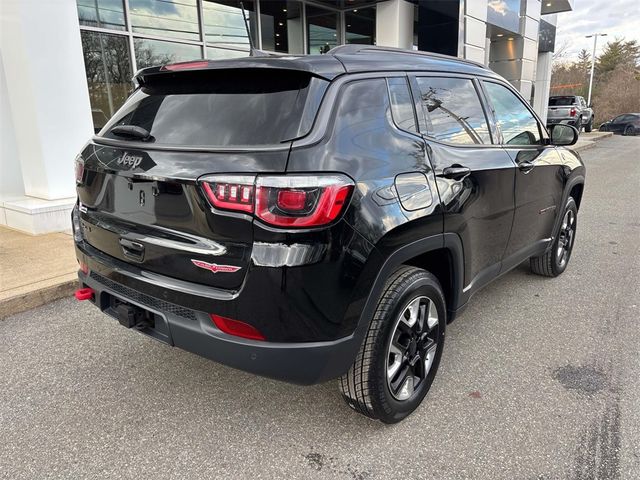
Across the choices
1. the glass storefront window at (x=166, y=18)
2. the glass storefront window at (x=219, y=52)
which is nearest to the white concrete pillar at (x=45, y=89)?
the glass storefront window at (x=166, y=18)

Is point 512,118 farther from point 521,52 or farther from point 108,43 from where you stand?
point 521,52

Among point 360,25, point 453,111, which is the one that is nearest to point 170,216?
point 453,111

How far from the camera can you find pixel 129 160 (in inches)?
91.4

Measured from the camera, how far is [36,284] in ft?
13.5

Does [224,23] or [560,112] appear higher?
[224,23]

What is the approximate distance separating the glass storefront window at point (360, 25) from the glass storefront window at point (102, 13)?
237 inches

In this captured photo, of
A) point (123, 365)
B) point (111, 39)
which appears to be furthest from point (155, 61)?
point (123, 365)

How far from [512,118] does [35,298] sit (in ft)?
13.3

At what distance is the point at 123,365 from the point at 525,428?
7.91ft

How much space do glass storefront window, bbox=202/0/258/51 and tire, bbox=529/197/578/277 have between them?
24.0 ft

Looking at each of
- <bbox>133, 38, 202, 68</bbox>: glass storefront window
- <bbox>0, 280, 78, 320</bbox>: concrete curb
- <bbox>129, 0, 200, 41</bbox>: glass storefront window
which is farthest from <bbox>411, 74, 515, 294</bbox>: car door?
<bbox>129, 0, 200, 41</bbox>: glass storefront window

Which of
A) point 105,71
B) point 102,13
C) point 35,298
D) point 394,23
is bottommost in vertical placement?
point 35,298

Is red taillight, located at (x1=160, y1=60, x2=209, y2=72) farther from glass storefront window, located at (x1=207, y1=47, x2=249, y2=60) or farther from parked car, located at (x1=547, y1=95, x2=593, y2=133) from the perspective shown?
parked car, located at (x1=547, y1=95, x2=593, y2=133)

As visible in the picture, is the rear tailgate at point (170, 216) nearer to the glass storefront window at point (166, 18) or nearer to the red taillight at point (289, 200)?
the red taillight at point (289, 200)
